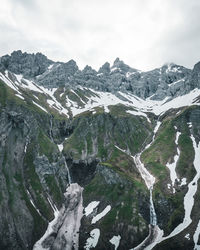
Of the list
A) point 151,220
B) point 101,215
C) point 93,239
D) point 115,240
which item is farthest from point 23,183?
point 151,220

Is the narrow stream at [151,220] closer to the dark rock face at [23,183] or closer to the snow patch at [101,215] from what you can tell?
the snow patch at [101,215]

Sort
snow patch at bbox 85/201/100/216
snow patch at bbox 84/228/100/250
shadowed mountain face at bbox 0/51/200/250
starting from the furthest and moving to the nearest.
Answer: snow patch at bbox 85/201/100/216
shadowed mountain face at bbox 0/51/200/250
snow patch at bbox 84/228/100/250

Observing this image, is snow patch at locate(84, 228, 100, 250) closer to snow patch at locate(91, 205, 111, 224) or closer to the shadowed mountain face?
the shadowed mountain face

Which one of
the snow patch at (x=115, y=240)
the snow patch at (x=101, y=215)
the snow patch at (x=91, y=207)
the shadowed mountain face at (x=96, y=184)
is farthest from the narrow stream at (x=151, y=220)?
the snow patch at (x=91, y=207)

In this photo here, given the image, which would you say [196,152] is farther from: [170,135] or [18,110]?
[18,110]

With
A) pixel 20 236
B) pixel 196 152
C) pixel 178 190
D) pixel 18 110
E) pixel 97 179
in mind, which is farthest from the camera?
pixel 18 110

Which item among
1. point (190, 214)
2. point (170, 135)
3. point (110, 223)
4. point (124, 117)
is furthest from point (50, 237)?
point (124, 117)

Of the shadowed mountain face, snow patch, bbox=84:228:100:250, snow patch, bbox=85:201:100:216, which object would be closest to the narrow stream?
the shadowed mountain face

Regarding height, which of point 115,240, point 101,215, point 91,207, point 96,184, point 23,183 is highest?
point 23,183

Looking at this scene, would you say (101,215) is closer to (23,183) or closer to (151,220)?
(151,220)

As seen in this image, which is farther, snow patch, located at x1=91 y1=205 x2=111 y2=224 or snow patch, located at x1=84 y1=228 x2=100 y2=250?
snow patch, located at x1=91 y1=205 x2=111 y2=224

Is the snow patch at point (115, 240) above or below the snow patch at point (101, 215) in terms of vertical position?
below
